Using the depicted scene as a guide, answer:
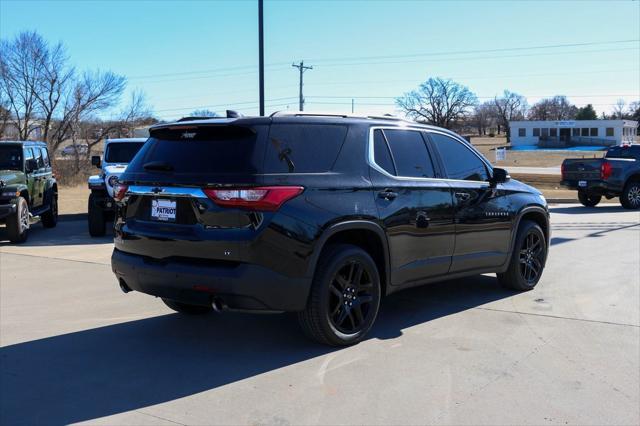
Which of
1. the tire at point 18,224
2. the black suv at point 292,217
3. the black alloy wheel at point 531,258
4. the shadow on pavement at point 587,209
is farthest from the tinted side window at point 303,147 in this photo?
the shadow on pavement at point 587,209

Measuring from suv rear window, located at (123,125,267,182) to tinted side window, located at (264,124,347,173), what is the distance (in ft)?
0.32

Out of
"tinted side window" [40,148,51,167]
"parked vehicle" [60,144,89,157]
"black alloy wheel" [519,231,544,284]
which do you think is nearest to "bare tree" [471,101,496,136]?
"parked vehicle" [60,144,89,157]

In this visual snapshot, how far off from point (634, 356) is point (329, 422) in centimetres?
276

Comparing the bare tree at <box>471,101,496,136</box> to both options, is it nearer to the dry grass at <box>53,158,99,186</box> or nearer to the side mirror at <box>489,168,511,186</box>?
the dry grass at <box>53,158,99,186</box>

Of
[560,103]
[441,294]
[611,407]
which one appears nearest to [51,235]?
[441,294]

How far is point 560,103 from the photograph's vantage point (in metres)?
144

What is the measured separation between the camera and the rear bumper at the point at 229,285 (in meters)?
4.27

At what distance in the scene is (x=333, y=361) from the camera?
464 cm

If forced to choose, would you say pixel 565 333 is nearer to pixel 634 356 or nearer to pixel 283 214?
pixel 634 356

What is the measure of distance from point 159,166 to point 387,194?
74.3 inches

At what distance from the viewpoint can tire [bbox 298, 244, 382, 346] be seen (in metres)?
4.65

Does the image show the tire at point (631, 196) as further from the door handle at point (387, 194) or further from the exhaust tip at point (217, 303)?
the exhaust tip at point (217, 303)

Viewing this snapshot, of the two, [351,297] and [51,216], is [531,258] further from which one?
[51,216]

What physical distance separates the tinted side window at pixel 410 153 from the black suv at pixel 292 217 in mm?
Result: 13
